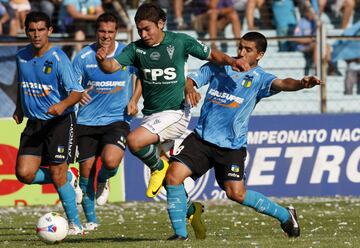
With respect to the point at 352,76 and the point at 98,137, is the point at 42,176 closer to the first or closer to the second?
the point at 98,137

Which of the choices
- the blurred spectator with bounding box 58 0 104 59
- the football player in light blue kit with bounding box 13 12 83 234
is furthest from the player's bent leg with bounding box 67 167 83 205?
the blurred spectator with bounding box 58 0 104 59

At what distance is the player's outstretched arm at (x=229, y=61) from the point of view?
10486 mm

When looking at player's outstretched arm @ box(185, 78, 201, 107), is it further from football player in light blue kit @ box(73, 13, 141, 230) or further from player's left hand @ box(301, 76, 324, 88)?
football player in light blue kit @ box(73, 13, 141, 230)

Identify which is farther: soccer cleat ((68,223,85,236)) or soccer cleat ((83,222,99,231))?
soccer cleat ((83,222,99,231))

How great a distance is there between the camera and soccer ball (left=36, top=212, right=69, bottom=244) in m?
10.5

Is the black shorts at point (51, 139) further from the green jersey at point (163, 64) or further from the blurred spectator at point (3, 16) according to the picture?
the blurred spectator at point (3, 16)

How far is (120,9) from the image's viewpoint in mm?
17984

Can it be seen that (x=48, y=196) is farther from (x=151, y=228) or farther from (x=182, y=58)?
(x=182, y=58)

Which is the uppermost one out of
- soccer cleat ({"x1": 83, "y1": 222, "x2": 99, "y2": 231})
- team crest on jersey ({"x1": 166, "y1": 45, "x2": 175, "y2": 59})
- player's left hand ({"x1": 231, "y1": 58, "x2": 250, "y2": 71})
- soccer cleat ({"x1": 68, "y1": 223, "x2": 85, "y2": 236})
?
team crest on jersey ({"x1": 166, "y1": 45, "x2": 175, "y2": 59})

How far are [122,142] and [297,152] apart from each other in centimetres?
507

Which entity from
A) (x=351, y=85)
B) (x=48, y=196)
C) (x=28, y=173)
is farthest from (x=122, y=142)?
(x=351, y=85)

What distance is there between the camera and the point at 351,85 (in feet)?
60.7

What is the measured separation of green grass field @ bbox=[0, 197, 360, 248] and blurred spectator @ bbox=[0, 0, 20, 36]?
348 cm

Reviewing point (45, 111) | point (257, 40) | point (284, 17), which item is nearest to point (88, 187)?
point (45, 111)
